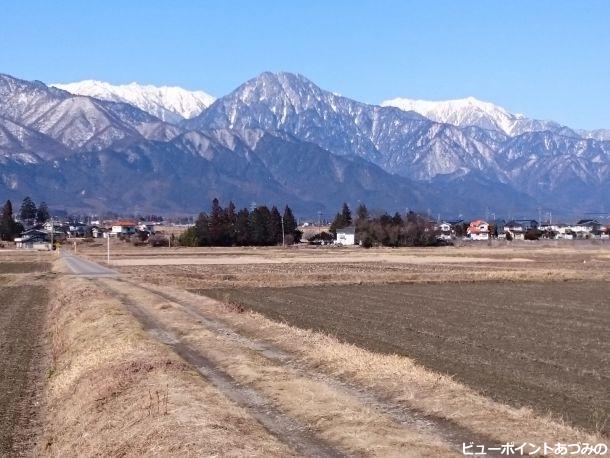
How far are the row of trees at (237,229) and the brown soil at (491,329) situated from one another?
106m

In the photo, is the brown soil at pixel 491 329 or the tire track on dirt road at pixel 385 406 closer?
the tire track on dirt road at pixel 385 406

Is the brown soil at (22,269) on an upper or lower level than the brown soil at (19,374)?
upper

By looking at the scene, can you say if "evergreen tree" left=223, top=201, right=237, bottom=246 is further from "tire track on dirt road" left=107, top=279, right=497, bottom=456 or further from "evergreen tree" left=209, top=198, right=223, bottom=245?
"tire track on dirt road" left=107, top=279, right=497, bottom=456

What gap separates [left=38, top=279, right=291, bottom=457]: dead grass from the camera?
36.4ft

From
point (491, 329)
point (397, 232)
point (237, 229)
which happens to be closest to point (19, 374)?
point (491, 329)

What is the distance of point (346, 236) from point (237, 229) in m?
24.7

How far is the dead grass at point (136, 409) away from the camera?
11094mm

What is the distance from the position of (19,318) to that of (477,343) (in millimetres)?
18168

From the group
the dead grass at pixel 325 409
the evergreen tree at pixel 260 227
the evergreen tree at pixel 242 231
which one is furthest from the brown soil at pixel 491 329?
the evergreen tree at pixel 260 227

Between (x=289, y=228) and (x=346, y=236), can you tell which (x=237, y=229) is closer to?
(x=289, y=228)

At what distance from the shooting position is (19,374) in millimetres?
18844

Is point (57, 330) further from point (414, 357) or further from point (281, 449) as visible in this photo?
point (281, 449)

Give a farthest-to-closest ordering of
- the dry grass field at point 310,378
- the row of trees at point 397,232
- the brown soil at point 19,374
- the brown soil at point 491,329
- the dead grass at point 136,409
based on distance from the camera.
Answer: the row of trees at point 397,232, the brown soil at point 491,329, the brown soil at point 19,374, the dry grass field at point 310,378, the dead grass at point 136,409

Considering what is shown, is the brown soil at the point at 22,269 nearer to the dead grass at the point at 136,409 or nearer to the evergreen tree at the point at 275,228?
the dead grass at the point at 136,409
